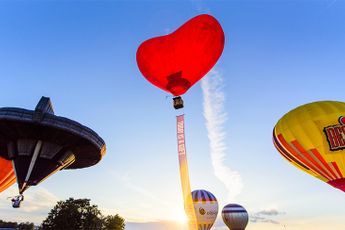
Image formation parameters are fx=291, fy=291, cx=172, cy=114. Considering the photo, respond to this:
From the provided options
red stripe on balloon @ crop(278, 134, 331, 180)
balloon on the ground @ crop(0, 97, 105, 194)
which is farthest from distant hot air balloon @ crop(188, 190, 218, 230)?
balloon on the ground @ crop(0, 97, 105, 194)

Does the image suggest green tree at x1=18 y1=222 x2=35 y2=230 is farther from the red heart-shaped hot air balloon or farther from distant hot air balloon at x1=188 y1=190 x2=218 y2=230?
the red heart-shaped hot air balloon

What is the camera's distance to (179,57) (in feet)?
59.6

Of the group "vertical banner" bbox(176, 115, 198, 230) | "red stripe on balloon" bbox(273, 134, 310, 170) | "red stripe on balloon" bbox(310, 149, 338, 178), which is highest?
"red stripe on balloon" bbox(273, 134, 310, 170)

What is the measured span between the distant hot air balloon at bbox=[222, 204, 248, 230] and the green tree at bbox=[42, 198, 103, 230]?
3573 centimetres

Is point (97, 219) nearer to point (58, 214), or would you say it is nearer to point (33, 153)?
point (58, 214)

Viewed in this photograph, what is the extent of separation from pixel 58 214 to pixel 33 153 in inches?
1818

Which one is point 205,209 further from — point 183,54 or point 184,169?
point 184,169

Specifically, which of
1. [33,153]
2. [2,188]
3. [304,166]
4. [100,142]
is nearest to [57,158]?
[33,153]

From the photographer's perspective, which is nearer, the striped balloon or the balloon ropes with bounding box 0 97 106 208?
the balloon ropes with bounding box 0 97 106 208

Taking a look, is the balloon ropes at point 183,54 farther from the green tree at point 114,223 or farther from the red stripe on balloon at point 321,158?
the green tree at point 114,223

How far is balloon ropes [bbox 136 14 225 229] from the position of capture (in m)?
18.2

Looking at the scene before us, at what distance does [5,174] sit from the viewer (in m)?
30.5

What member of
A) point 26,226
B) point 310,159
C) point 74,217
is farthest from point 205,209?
point 26,226

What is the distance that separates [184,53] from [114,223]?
6948cm
